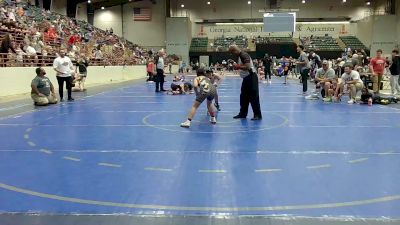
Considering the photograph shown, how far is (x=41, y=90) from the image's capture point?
39.8 ft

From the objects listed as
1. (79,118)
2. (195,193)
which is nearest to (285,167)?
(195,193)

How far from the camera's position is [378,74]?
14883 mm

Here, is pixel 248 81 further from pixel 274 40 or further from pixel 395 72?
pixel 274 40

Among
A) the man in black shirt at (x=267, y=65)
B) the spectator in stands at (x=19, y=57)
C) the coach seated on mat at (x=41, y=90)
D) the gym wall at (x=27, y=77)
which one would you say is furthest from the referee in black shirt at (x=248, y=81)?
the man in black shirt at (x=267, y=65)

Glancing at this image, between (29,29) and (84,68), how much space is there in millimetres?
5284

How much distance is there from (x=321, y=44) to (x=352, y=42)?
3.64 m

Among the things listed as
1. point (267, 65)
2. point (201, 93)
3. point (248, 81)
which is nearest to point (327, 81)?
point (248, 81)

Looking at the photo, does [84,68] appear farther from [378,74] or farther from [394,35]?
[394,35]

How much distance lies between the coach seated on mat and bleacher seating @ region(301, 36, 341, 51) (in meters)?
40.5

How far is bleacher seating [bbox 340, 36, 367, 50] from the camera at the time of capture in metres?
47.9

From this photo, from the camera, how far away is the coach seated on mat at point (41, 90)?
11930 mm

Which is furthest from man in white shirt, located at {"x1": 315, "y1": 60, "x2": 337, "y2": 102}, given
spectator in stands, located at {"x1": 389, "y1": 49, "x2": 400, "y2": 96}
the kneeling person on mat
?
the kneeling person on mat

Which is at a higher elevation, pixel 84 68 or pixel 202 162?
pixel 84 68

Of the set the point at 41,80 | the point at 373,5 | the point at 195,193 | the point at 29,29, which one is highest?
the point at 373,5
